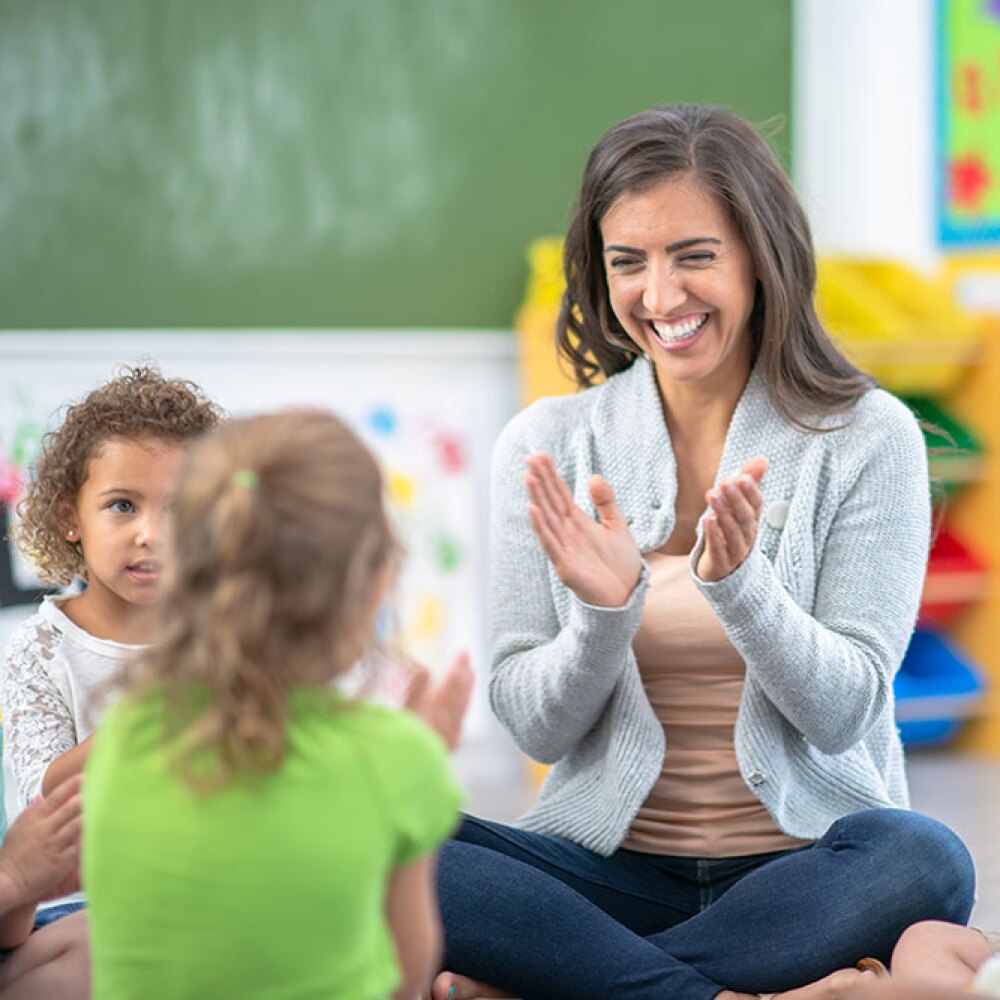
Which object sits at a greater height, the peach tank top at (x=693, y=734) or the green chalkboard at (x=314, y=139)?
the green chalkboard at (x=314, y=139)

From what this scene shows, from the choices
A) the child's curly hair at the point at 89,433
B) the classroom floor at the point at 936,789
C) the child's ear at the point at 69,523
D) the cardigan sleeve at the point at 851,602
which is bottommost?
the classroom floor at the point at 936,789

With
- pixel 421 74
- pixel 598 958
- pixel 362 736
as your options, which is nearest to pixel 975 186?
pixel 421 74

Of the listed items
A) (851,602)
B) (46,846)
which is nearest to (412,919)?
(46,846)

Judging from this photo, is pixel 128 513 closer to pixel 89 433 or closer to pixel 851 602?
pixel 89 433

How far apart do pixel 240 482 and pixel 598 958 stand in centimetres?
75

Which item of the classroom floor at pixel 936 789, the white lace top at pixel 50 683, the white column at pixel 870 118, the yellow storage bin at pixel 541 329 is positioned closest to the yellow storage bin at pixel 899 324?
the white column at pixel 870 118

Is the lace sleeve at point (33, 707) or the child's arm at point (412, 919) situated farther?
the lace sleeve at point (33, 707)

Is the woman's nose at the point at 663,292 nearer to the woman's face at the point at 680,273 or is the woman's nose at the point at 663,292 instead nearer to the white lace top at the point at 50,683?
the woman's face at the point at 680,273

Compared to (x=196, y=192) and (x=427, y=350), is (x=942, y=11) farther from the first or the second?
(x=196, y=192)

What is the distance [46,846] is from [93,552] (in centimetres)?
34

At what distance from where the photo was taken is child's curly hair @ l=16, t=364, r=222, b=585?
5.34 ft

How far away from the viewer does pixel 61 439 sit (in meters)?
1.66

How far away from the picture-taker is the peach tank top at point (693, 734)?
1722 millimetres

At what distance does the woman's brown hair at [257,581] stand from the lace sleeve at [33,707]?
530 millimetres
